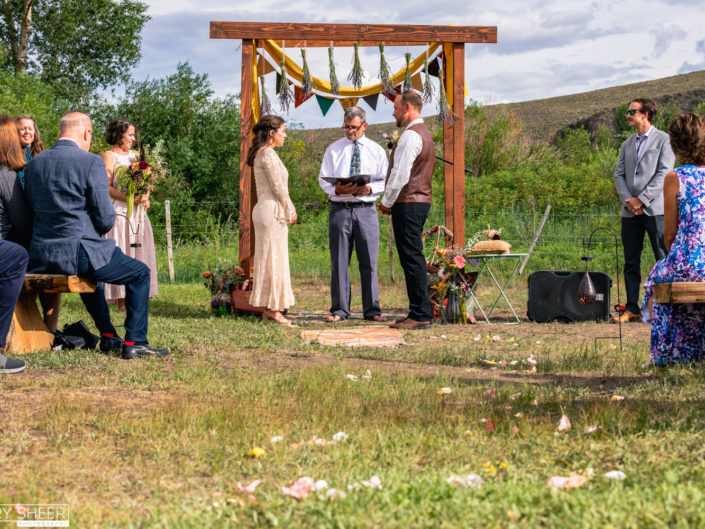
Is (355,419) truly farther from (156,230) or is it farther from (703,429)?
(156,230)

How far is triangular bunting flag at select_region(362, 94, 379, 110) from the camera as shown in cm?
983

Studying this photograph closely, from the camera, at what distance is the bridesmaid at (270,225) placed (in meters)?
8.27

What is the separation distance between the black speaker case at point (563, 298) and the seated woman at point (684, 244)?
3.29 meters

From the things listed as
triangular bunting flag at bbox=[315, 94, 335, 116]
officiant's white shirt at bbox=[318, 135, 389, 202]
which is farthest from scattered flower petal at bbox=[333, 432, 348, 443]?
triangular bunting flag at bbox=[315, 94, 335, 116]

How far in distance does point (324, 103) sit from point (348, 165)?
1.34 metres

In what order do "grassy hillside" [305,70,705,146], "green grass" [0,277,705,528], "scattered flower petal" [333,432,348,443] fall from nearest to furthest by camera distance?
"green grass" [0,277,705,528] → "scattered flower petal" [333,432,348,443] → "grassy hillside" [305,70,705,146]

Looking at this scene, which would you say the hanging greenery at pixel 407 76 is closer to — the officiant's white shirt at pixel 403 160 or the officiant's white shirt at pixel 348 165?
the officiant's white shirt at pixel 348 165

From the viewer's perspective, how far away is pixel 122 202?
848 centimetres

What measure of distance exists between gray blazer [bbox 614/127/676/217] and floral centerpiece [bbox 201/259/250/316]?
4.30 m

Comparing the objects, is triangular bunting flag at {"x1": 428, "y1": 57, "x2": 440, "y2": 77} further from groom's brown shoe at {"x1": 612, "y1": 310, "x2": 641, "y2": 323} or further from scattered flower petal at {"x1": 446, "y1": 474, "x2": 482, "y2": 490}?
scattered flower petal at {"x1": 446, "y1": 474, "x2": 482, "y2": 490}

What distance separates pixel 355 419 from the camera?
397cm

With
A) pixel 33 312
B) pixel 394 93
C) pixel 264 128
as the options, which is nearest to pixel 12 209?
pixel 33 312

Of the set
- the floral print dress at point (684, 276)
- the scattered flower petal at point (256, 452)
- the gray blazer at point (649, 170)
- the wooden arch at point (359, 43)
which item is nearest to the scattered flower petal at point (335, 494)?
the scattered flower petal at point (256, 452)

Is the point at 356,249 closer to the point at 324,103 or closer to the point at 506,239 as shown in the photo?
the point at 324,103
